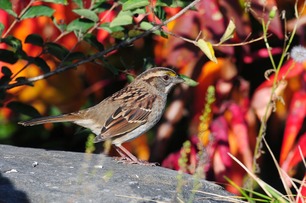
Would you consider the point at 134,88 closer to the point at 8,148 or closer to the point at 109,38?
the point at 109,38

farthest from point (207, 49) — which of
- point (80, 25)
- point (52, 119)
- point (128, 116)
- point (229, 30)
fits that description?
point (128, 116)

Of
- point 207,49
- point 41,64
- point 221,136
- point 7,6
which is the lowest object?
point 221,136

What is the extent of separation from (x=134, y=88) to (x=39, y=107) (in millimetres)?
730

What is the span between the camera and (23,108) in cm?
570

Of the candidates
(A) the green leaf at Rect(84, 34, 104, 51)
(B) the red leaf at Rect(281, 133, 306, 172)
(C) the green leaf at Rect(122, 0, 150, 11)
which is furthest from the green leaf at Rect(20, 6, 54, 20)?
(B) the red leaf at Rect(281, 133, 306, 172)

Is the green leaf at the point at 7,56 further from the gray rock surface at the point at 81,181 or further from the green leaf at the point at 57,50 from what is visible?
the gray rock surface at the point at 81,181

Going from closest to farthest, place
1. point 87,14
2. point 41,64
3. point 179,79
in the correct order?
point 87,14, point 41,64, point 179,79

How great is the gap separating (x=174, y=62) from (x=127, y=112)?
3.78 ft

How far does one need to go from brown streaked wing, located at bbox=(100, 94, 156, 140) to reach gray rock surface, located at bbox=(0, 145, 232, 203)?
2.22ft

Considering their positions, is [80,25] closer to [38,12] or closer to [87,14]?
[87,14]

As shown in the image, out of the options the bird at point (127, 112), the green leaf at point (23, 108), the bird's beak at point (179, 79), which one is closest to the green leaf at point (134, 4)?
the bird's beak at point (179, 79)

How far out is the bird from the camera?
20.1ft

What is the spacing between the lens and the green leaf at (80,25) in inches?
212

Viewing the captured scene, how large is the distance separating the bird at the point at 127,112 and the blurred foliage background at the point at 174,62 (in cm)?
13
